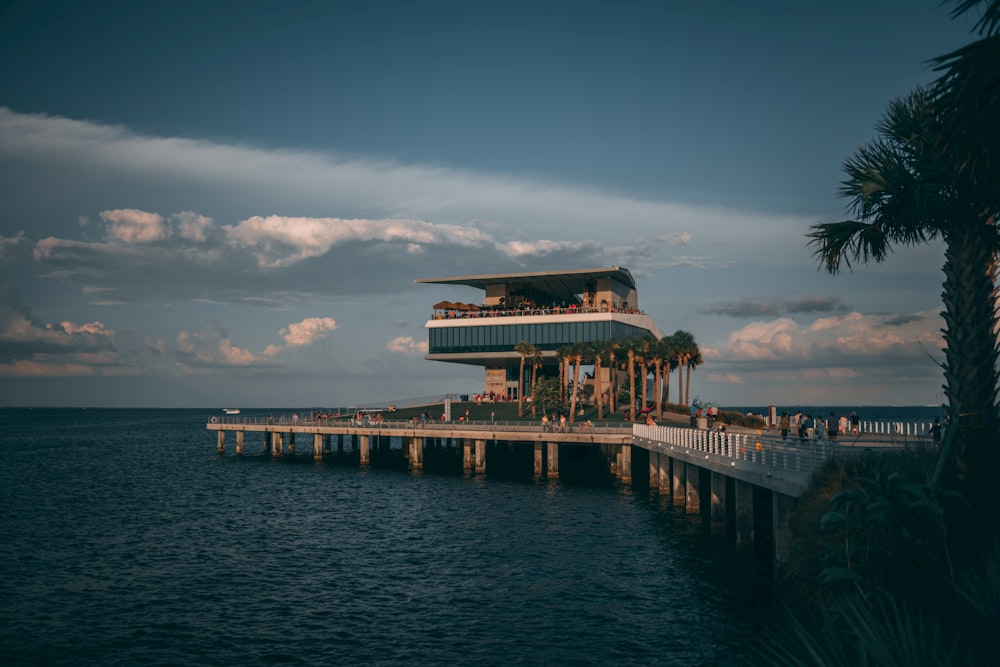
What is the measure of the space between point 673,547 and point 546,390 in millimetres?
49467

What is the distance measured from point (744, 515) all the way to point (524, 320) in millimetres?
69280

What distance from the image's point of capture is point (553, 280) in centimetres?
10381

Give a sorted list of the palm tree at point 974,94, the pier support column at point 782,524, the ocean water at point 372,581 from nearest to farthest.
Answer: the palm tree at point 974,94 → the ocean water at point 372,581 → the pier support column at point 782,524

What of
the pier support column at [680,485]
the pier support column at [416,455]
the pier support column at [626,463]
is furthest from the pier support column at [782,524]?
the pier support column at [416,455]

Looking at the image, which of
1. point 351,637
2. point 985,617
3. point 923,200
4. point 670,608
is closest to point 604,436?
point 670,608

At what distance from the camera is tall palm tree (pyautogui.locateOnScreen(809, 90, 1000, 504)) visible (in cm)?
1558

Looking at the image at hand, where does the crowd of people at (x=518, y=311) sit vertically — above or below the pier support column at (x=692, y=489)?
above

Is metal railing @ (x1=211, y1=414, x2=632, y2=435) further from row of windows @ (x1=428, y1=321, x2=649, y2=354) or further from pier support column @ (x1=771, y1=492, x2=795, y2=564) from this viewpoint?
pier support column @ (x1=771, y1=492, x2=795, y2=564)

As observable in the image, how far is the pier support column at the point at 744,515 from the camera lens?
30.3 m

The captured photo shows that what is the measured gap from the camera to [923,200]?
16.2 metres

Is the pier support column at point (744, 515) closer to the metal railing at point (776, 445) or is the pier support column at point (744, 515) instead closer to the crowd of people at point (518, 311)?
the metal railing at point (776, 445)

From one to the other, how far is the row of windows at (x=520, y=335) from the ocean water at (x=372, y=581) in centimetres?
4503

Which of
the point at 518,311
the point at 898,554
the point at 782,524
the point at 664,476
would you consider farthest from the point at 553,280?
A: the point at 898,554

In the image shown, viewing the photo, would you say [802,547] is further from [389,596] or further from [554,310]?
[554,310]
